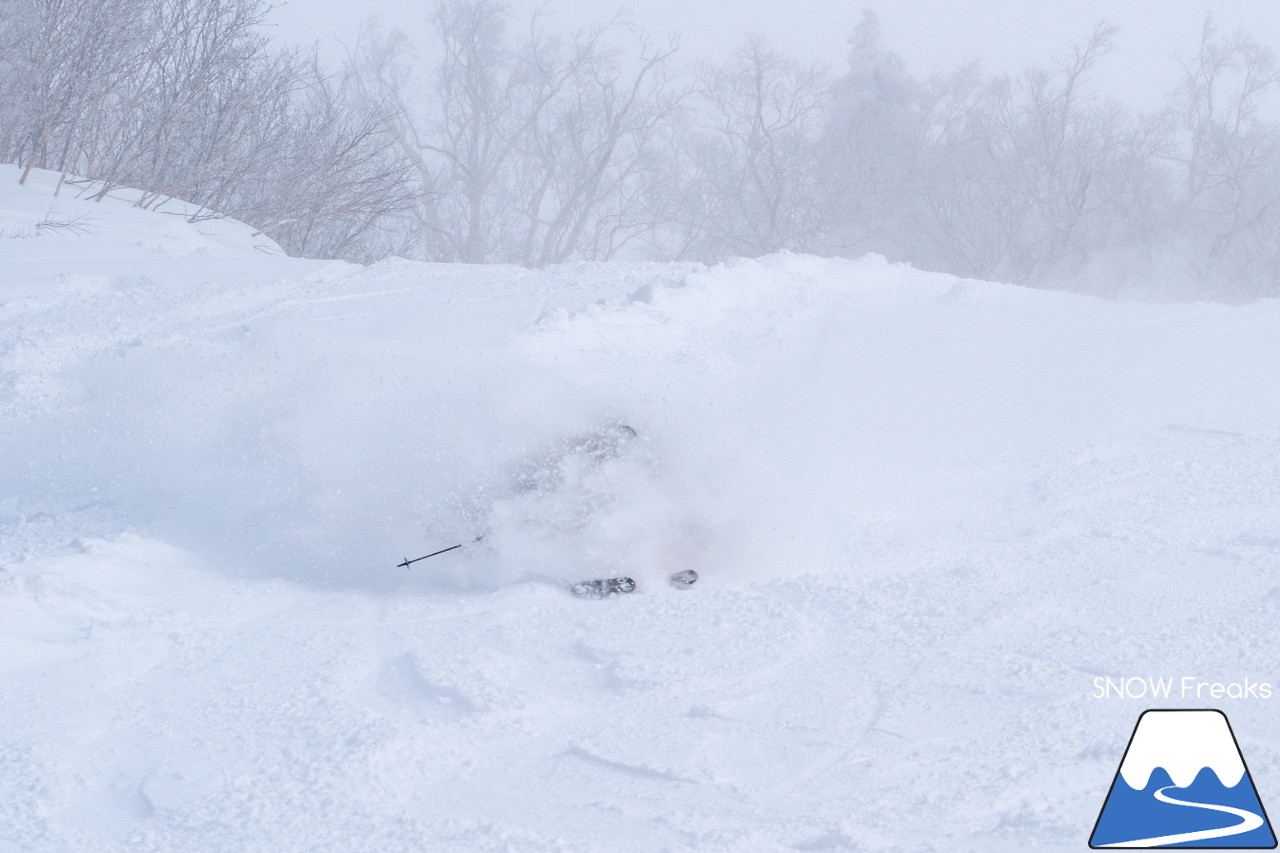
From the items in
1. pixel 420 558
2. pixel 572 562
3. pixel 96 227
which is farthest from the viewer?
pixel 96 227

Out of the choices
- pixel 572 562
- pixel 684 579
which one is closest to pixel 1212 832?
pixel 684 579

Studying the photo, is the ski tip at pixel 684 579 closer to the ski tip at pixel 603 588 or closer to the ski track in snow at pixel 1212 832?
the ski tip at pixel 603 588

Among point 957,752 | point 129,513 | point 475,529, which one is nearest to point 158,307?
point 129,513

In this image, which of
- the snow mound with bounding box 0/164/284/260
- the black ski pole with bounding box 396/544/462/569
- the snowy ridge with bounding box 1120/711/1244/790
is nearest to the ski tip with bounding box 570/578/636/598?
the black ski pole with bounding box 396/544/462/569

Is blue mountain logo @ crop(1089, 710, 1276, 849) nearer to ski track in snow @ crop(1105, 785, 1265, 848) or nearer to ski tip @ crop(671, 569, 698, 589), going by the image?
ski track in snow @ crop(1105, 785, 1265, 848)

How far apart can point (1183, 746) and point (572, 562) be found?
219cm

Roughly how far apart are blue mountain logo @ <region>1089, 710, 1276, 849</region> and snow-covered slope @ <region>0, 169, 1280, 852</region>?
0.07 metres

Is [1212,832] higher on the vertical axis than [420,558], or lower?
higher

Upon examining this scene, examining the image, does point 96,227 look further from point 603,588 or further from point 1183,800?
point 1183,800

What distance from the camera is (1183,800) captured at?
2.47 m

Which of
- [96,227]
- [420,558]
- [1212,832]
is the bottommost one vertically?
[420,558]

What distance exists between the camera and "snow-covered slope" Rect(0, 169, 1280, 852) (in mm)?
2750

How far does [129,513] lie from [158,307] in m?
1.90

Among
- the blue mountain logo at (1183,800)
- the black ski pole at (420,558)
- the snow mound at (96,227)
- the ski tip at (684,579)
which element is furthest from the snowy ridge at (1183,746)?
the snow mound at (96,227)
